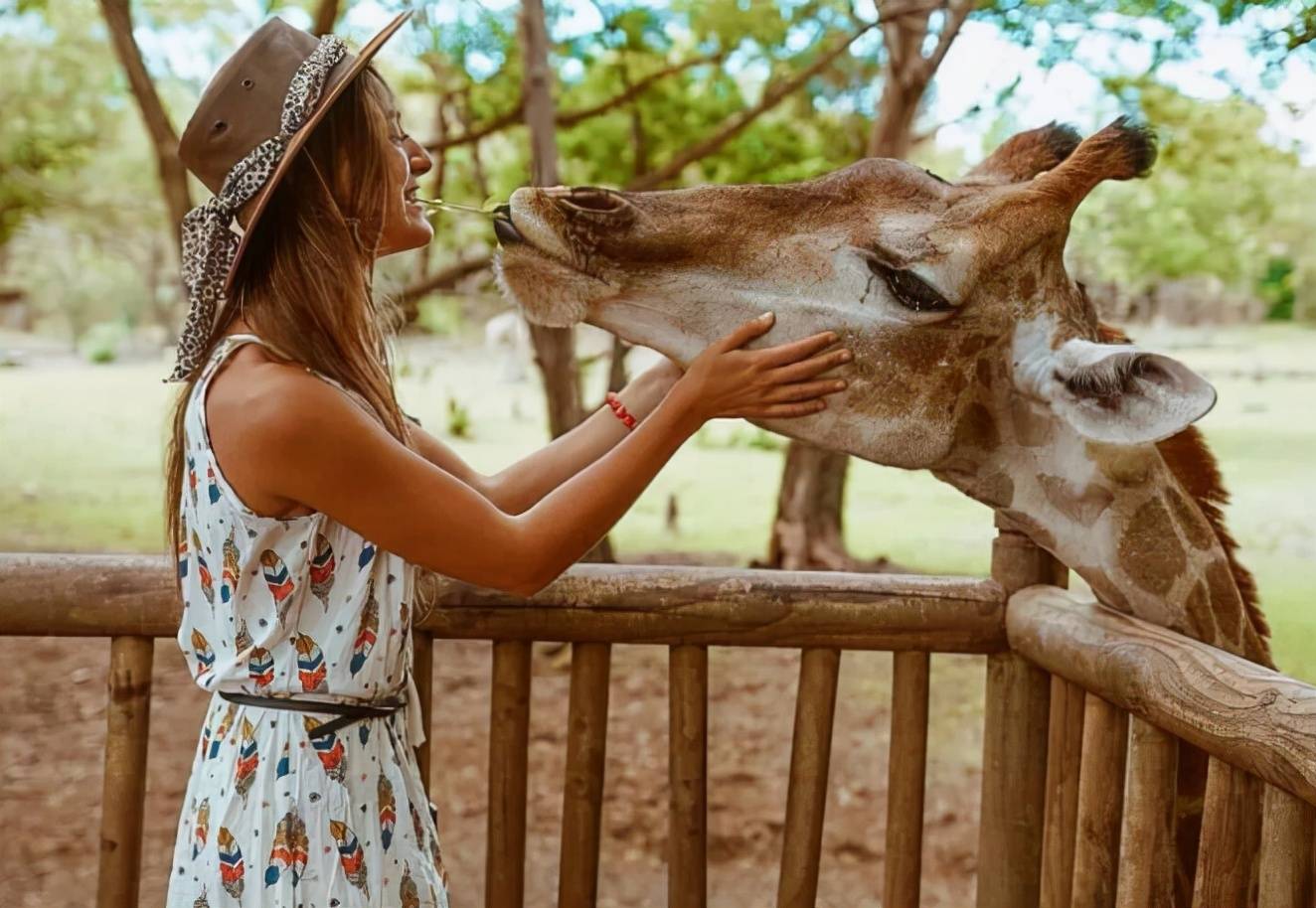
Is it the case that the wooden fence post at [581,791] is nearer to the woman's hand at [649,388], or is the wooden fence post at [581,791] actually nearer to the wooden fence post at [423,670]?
the wooden fence post at [423,670]

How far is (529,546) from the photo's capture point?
147cm

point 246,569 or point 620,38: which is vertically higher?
point 620,38

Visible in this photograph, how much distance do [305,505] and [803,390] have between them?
0.69 m

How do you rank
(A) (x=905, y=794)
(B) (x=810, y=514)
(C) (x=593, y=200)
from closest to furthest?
(C) (x=593, y=200) < (A) (x=905, y=794) < (B) (x=810, y=514)

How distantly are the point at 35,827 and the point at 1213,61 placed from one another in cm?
501

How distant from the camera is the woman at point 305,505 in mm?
1392

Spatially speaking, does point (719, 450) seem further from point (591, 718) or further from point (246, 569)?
point (246, 569)

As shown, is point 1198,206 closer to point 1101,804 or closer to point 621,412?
point 1101,804

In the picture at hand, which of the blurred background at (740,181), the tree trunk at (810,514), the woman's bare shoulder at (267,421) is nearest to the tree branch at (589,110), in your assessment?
A: the blurred background at (740,181)

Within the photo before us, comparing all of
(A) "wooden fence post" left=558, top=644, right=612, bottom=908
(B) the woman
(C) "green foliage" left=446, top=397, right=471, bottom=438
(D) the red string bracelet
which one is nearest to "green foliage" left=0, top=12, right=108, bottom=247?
(C) "green foliage" left=446, top=397, right=471, bottom=438

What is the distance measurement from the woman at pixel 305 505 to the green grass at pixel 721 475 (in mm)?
2465

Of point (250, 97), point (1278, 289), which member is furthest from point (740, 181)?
point (250, 97)

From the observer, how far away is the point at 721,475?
1070 cm

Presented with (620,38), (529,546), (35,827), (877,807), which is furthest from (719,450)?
(529,546)
